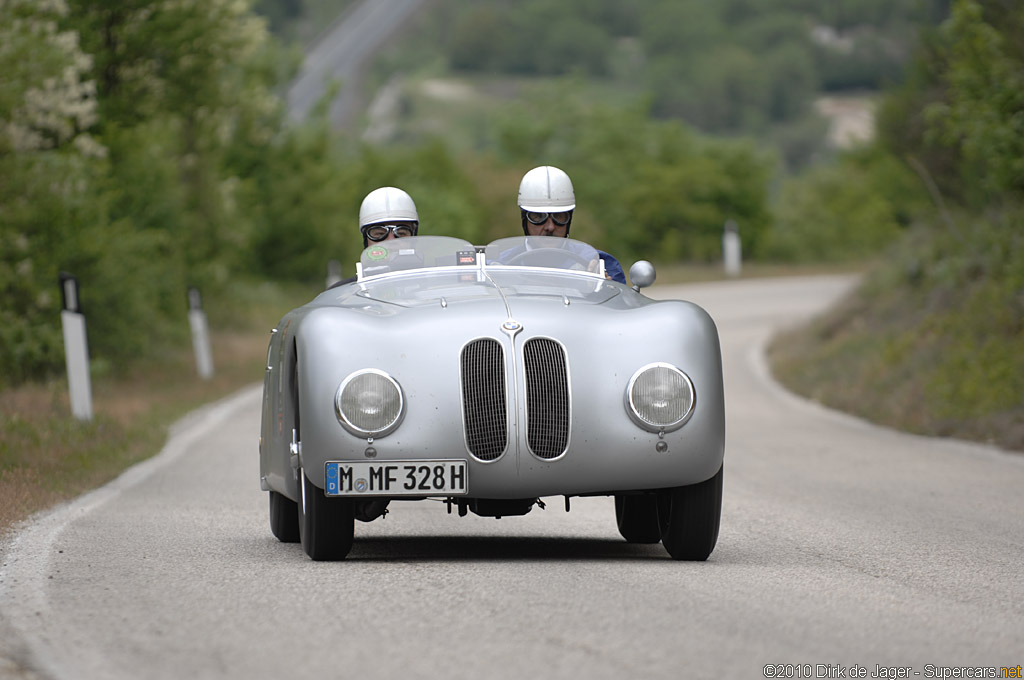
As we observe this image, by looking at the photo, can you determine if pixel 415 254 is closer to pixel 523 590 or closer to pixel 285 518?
pixel 285 518

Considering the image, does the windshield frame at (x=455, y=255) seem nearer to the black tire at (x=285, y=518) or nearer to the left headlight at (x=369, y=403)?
the black tire at (x=285, y=518)

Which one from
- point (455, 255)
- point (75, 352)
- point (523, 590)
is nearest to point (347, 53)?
point (75, 352)

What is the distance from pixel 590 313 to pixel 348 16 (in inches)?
5772

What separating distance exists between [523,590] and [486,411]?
3.08 feet

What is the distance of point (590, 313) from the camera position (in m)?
6.82

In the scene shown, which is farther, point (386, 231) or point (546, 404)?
point (386, 231)

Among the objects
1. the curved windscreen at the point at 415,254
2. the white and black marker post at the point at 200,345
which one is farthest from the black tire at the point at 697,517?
the white and black marker post at the point at 200,345

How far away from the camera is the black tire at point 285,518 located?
7.79 m

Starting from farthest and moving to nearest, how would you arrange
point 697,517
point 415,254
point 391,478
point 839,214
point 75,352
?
point 839,214 < point 75,352 < point 415,254 < point 697,517 < point 391,478

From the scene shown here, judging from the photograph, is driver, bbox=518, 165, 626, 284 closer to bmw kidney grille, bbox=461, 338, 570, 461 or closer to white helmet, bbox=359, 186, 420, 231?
white helmet, bbox=359, 186, 420, 231

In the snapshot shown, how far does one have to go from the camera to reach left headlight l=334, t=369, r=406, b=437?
6.46 meters

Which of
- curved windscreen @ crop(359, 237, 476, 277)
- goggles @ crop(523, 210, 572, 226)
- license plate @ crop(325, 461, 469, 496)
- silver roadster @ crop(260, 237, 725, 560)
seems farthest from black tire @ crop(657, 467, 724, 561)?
goggles @ crop(523, 210, 572, 226)

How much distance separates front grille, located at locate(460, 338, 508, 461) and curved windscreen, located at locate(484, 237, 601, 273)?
1.40 meters

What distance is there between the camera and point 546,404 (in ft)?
21.5
